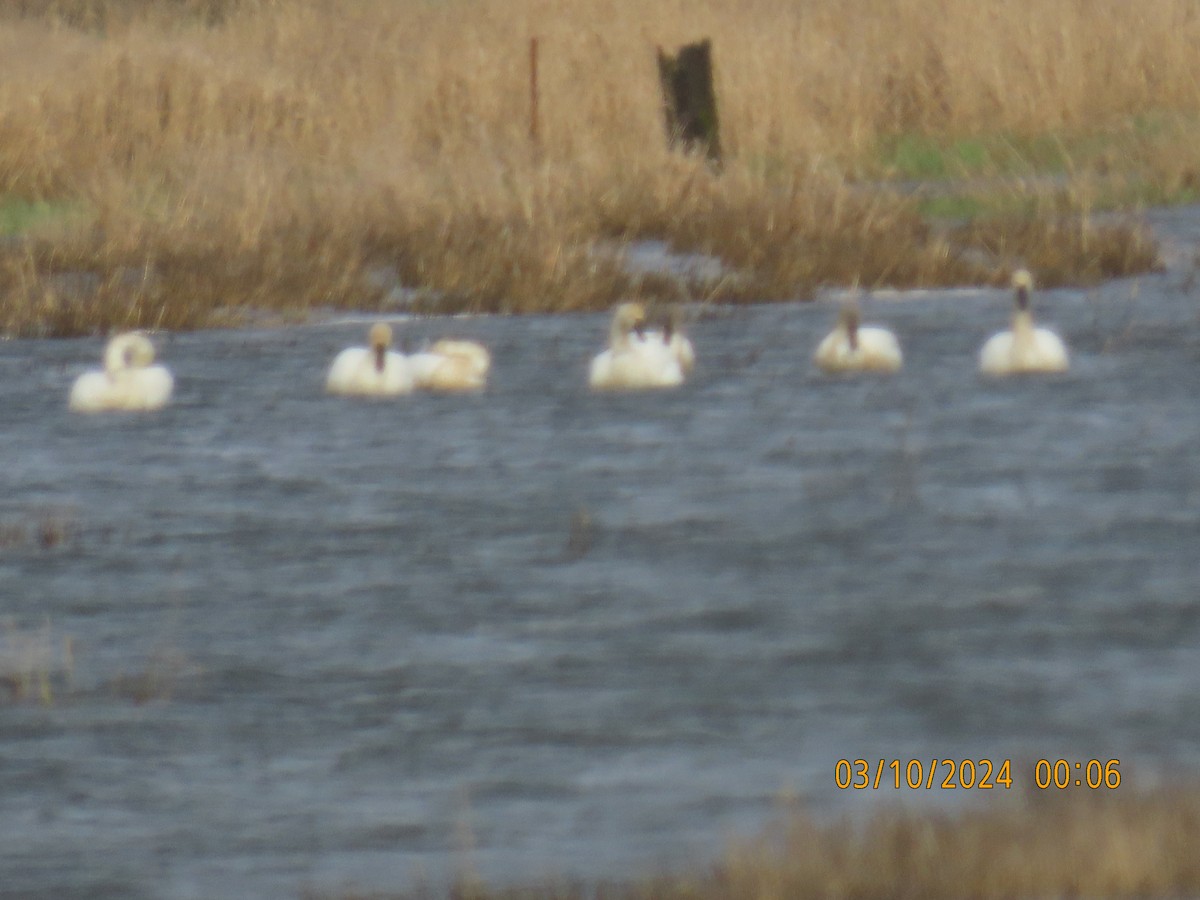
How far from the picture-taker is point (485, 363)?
14.0 meters

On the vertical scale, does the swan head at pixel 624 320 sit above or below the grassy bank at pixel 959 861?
above

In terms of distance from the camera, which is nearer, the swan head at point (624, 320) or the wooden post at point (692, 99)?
the swan head at point (624, 320)

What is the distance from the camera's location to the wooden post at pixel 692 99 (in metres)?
20.9

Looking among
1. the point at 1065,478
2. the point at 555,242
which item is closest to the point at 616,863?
the point at 1065,478

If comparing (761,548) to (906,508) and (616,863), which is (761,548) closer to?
(906,508)

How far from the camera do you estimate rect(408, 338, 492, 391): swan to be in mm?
13648

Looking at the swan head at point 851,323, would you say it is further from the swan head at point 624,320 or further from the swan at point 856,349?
the swan head at point 624,320

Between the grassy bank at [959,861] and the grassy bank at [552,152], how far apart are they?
1178cm

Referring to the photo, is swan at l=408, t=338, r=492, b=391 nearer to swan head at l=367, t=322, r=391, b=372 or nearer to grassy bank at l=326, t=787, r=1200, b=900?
swan head at l=367, t=322, r=391, b=372

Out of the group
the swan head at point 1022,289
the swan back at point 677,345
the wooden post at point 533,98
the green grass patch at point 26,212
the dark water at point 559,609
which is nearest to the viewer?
the dark water at point 559,609

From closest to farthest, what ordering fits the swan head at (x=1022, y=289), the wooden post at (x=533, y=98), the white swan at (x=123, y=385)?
the white swan at (x=123, y=385), the swan head at (x=1022, y=289), the wooden post at (x=533, y=98)

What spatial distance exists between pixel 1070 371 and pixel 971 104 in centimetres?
1117
